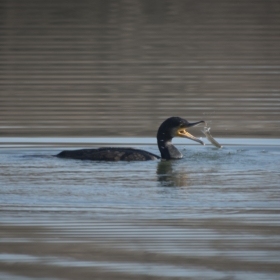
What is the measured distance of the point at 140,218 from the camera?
320 inches

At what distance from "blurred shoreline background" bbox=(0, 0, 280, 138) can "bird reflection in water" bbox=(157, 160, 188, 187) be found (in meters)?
2.58

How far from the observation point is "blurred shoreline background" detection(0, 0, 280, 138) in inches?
587

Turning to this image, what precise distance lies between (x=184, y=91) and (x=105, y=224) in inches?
400

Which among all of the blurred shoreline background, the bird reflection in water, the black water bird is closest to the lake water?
the bird reflection in water

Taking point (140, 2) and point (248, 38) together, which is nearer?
point (248, 38)

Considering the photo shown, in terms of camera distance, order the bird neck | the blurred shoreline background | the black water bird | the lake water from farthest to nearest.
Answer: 1. the blurred shoreline background
2. the bird neck
3. the black water bird
4. the lake water

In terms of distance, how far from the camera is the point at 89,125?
14.5 metres

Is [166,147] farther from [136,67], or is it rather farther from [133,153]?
[136,67]

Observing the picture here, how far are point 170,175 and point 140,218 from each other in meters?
2.23

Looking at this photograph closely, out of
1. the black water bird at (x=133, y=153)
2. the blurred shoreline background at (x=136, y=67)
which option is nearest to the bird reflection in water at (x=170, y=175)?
the black water bird at (x=133, y=153)

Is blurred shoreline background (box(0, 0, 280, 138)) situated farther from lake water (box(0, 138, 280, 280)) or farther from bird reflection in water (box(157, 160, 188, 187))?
lake water (box(0, 138, 280, 280))

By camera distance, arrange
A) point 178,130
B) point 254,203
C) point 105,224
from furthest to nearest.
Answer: point 178,130 < point 254,203 < point 105,224

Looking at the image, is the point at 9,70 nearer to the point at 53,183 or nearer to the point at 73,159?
the point at 73,159

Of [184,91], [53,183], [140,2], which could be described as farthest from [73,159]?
[140,2]
